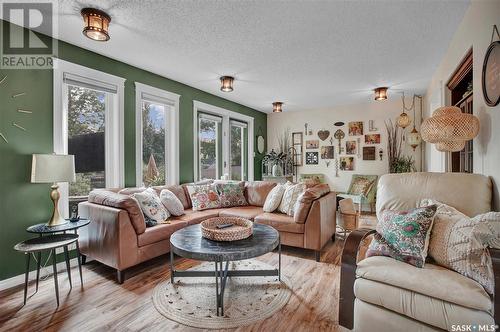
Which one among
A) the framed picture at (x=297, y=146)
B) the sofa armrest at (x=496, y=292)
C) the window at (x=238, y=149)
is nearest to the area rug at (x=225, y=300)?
the sofa armrest at (x=496, y=292)

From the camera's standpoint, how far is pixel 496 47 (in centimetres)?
171

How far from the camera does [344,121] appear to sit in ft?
19.3

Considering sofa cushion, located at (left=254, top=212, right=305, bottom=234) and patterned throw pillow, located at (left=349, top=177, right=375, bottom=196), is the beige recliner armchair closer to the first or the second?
sofa cushion, located at (left=254, top=212, right=305, bottom=234)

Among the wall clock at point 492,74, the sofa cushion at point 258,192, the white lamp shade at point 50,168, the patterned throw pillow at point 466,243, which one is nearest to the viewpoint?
the patterned throw pillow at point 466,243

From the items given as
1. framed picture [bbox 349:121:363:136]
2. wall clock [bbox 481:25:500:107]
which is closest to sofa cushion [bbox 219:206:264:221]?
wall clock [bbox 481:25:500:107]

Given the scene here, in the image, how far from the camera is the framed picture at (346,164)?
5.83m

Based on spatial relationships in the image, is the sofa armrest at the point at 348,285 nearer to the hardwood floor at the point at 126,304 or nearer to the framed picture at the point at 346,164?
the hardwood floor at the point at 126,304

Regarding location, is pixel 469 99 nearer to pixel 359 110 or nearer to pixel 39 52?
pixel 359 110

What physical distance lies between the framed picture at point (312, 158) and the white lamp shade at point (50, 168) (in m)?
5.10

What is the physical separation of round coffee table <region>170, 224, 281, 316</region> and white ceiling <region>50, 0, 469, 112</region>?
1984 mm

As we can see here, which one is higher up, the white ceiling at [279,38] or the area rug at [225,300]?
the white ceiling at [279,38]

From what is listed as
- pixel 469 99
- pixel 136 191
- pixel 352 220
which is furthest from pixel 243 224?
pixel 469 99

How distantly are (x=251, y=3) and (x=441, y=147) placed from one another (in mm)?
2168

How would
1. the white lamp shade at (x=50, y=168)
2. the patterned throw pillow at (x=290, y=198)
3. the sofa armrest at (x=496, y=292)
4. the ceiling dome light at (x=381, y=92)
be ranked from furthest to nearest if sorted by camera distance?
1. the ceiling dome light at (x=381, y=92)
2. the patterned throw pillow at (x=290, y=198)
3. the white lamp shade at (x=50, y=168)
4. the sofa armrest at (x=496, y=292)
